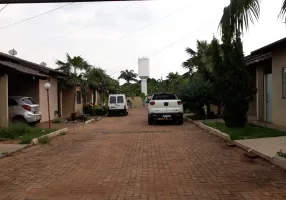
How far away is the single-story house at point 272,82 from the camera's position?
13703 millimetres

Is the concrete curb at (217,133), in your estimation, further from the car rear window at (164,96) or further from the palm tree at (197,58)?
the palm tree at (197,58)

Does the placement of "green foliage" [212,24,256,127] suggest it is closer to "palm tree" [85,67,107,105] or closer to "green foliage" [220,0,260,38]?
"green foliage" [220,0,260,38]

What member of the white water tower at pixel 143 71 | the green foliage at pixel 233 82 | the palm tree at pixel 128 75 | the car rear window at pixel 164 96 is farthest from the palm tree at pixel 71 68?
the palm tree at pixel 128 75

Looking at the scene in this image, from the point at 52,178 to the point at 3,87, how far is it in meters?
8.76

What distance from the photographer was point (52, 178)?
6.84 meters

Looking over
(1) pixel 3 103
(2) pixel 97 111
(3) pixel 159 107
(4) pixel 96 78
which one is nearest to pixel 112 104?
(2) pixel 97 111

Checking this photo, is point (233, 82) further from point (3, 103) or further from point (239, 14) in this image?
point (3, 103)

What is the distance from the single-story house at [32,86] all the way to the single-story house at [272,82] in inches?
406

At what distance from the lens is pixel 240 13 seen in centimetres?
679

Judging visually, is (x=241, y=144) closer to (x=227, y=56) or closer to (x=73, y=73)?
(x=227, y=56)

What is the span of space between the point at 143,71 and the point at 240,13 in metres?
57.5

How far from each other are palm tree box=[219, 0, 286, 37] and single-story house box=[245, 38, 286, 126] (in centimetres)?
536

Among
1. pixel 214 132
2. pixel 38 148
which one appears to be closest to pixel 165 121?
pixel 214 132

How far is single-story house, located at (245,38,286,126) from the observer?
13.7 meters
